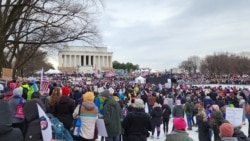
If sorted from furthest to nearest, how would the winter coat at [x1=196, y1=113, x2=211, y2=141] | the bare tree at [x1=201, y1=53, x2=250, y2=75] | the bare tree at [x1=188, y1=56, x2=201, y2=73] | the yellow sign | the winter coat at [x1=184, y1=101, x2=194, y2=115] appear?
the bare tree at [x1=188, y1=56, x2=201, y2=73], the bare tree at [x1=201, y1=53, x2=250, y2=75], the yellow sign, the winter coat at [x1=184, y1=101, x2=194, y2=115], the winter coat at [x1=196, y1=113, x2=211, y2=141]

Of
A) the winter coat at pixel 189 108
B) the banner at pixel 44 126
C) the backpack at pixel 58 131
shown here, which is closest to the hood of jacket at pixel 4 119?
the banner at pixel 44 126

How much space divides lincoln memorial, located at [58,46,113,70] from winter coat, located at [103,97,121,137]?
4831 inches

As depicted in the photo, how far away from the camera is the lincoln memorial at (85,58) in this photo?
433ft

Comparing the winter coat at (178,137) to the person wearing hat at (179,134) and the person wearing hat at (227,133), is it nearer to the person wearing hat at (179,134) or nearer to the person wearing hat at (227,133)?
the person wearing hat at (179,134)

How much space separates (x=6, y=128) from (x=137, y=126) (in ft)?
12.5

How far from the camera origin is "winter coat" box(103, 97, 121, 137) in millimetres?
8383

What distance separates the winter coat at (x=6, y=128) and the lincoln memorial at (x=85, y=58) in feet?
417

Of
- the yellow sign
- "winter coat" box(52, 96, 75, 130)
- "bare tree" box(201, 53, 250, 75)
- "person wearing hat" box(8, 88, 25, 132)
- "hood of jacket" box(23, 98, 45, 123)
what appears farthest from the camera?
"bare tree" box(201, 53, 250, 75)

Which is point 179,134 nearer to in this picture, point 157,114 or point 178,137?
point 178,137

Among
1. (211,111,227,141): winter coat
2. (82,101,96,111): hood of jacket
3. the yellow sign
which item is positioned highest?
the yellow sign

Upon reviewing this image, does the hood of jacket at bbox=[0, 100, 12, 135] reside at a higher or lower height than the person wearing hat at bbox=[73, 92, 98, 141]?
higher

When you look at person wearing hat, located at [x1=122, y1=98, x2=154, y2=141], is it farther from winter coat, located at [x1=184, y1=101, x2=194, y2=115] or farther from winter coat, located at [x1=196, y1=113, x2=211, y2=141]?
winter coat, located at [x1=184, y1=101, x2=194, y2=115]

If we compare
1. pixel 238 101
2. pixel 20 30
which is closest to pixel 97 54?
pixel 20 30

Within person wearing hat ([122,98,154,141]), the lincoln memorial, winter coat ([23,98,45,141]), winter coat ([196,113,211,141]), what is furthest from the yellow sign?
the lincoln memorial
